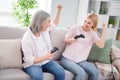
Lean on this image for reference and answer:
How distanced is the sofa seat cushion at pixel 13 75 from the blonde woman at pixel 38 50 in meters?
0.05

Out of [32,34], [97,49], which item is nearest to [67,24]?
[97,49]

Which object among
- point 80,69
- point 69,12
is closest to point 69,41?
point 80,69

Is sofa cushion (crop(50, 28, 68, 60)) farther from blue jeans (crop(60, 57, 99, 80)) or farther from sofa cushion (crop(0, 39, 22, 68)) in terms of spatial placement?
sofa cushion (crop(0, 39, 22, 68))

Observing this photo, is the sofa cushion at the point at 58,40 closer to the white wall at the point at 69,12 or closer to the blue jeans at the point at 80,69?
the blue jeans at the point at 80,69

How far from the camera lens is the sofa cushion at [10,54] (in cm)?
203

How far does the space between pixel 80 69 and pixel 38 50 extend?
512mm

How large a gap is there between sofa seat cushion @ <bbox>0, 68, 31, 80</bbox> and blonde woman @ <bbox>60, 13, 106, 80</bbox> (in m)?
0.49

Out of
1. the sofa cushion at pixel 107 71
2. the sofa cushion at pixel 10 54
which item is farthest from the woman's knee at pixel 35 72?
the sofa cushion at pixel 107 71

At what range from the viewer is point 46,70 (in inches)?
83.4

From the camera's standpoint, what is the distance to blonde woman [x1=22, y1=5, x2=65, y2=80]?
196cm

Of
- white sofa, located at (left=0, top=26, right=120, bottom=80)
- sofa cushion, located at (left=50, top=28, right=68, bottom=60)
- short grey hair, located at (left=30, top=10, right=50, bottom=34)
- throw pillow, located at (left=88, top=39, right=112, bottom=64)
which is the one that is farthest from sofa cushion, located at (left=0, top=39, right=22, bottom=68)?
throw pillow, located at (left=88, top=39, right=112, bottom=64)

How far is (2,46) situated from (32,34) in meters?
0.35

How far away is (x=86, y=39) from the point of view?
2332mm

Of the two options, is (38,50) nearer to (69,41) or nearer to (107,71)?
(69,41)
